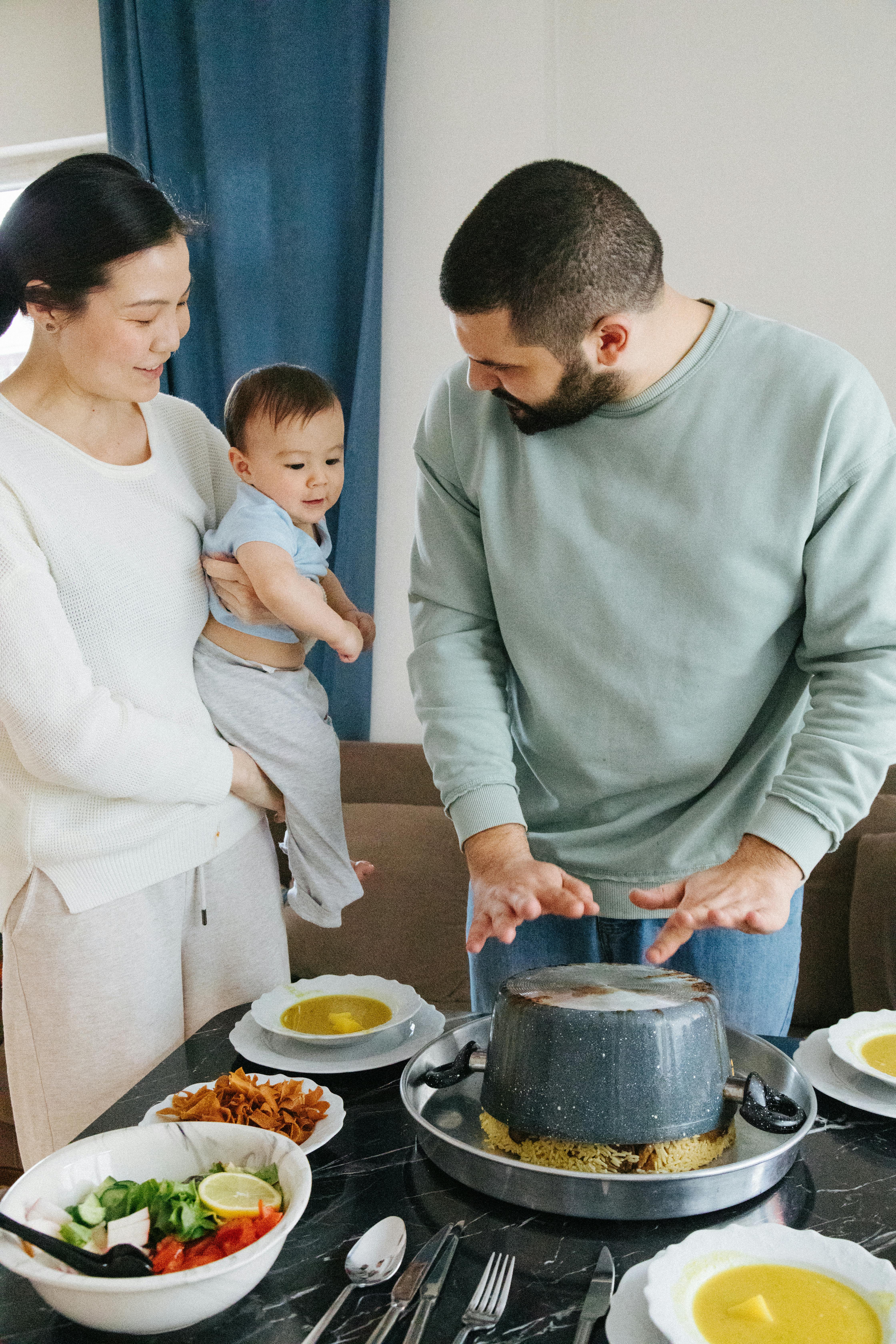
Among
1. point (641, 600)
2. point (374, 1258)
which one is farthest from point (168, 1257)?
point (641, 600)

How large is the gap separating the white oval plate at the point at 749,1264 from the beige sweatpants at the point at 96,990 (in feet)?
2.70

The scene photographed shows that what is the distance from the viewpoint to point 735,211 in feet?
8.95

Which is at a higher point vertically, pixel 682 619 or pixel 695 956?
pixel 682 619

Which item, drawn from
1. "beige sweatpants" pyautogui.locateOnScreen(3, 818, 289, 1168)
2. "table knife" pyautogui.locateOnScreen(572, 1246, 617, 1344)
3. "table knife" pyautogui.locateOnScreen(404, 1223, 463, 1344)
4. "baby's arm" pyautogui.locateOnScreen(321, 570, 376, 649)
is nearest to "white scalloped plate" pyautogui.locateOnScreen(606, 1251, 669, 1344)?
"table knife" pyautogui.locateOnScreen(572, 1246, 617, 1344)

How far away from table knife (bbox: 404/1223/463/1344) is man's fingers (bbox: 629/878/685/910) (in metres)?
0.36

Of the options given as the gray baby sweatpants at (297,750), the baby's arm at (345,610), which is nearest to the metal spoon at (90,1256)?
the gray baby sweatpants at (297,750)

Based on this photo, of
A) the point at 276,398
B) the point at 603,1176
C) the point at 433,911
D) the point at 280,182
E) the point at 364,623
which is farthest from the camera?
the point at 280,182

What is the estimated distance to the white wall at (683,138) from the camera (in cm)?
260

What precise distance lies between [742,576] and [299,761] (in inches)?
27.3

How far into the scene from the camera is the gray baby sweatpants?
4.98 feet

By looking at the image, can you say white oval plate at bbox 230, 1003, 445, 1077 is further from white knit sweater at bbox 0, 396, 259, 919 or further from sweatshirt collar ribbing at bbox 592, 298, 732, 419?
sweatshirt collar ribbing at bbox 592, 298, 732, 419

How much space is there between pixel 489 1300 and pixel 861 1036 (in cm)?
55

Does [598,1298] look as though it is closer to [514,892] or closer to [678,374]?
[514,892]

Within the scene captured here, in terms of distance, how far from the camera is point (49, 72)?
354 centimetres
